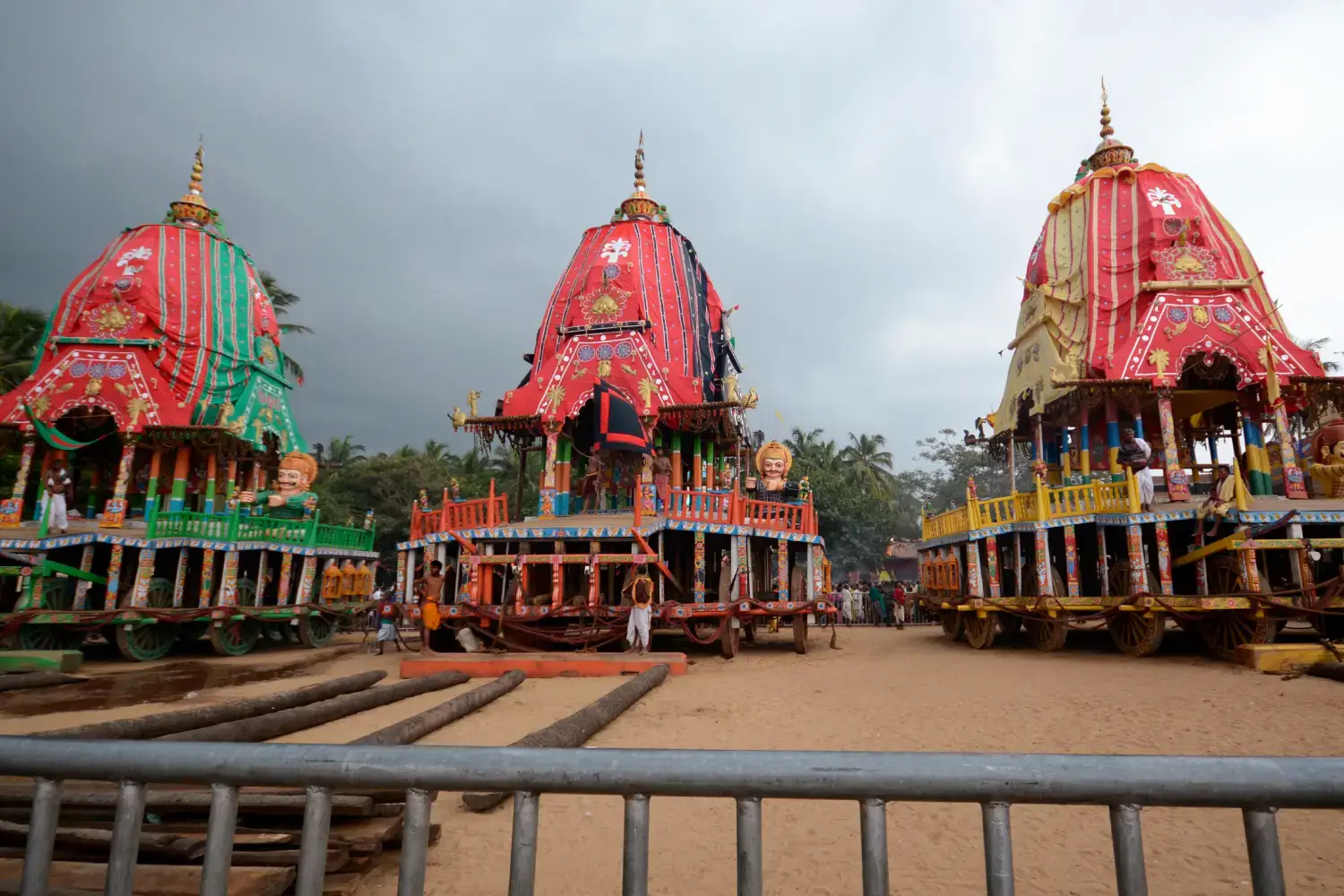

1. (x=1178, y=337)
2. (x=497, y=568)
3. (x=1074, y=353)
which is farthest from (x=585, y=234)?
(x=1178, y=337)

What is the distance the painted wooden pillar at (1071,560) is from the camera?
13.2m

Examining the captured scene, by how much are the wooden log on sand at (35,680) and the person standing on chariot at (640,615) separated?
8880 mm

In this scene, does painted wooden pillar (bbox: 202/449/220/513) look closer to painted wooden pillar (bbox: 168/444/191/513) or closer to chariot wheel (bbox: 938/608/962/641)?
painted wooden pillar (bbox: 168/444/191/513)

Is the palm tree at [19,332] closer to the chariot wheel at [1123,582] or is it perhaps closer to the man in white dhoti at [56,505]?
the man in white dhoti at [56,505]

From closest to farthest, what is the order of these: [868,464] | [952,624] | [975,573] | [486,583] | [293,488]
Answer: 1. [486,583]
2. [975,573]
3. [952,624]
4. [293,488]
5. [868,464]

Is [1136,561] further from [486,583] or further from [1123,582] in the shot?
[486,583]

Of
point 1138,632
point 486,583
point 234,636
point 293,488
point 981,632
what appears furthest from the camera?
point 293,488

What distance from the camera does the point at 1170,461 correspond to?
Answer: 14633 mm

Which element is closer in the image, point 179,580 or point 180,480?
point 179,580

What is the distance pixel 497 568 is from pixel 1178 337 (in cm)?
1546

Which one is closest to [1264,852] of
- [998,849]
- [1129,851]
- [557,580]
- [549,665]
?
[1129,851]

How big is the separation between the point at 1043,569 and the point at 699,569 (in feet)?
21.1

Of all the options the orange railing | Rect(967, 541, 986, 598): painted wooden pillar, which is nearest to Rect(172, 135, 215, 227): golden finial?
the orange railing

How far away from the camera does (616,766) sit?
1585mm
